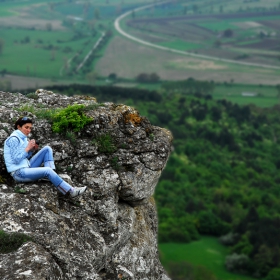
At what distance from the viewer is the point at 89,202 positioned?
56.1 feet

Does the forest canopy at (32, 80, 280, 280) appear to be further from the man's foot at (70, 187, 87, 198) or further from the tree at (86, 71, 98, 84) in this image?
the man's foot at (70, 187, 87, 198)

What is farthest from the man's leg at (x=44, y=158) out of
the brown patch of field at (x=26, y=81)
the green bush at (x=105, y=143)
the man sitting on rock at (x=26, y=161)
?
the brown patch of field at (x=26, y=81)

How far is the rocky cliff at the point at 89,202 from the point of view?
14.7 m

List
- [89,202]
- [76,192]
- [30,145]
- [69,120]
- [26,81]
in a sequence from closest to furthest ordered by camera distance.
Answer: [76,192], [30,145], [89,202], [69,120], [26,81]

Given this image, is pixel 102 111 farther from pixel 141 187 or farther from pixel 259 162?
pixel 259 162

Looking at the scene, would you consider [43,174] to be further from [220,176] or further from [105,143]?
[220,176]

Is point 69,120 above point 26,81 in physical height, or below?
above

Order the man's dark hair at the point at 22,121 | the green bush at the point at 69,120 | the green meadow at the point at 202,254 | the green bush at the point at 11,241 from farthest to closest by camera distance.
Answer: the green meadow at the point at 202,254, the green bush at the point at 69,120, the man's dark hair at the point at 22,121, the green bush at the point at 11,241

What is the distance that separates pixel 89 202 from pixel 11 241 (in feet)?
11.1

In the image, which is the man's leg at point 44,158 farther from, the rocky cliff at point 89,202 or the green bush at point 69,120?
the green bush at point 69,120

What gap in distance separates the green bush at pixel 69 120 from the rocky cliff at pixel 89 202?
21 centimetres

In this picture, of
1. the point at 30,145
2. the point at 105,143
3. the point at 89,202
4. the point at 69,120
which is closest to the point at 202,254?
the point at 105,143

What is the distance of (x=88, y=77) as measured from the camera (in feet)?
614

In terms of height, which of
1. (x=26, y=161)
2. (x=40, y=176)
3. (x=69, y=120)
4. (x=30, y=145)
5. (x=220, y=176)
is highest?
(x=69, y=120)
